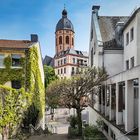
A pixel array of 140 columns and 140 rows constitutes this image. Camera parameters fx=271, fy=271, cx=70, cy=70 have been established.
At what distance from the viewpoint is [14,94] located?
78.3ft

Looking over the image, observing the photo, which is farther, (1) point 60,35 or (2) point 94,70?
(1) point 60,35

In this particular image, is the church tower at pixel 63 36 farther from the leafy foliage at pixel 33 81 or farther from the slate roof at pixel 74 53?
the leafy foliage at pixel 33 81

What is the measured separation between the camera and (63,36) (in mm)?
111375

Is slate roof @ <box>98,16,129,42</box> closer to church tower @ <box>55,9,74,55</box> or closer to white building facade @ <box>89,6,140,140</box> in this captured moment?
white building facade @ <box>89,6,140,140</box>

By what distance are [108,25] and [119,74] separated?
14.9m

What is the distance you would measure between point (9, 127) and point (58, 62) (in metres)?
79.6

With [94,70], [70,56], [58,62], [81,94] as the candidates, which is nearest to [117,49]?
[94,70]

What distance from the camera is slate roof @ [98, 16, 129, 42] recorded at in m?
29.6

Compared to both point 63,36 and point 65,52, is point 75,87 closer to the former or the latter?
point 65,52

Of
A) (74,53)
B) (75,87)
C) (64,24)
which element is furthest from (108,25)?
(64,24)

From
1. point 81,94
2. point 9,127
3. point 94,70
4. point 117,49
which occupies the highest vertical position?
point 117,49

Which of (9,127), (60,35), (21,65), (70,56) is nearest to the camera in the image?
(9,127)

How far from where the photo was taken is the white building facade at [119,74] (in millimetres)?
15086

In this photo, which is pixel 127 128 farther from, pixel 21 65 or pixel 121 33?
pixel 21 65
